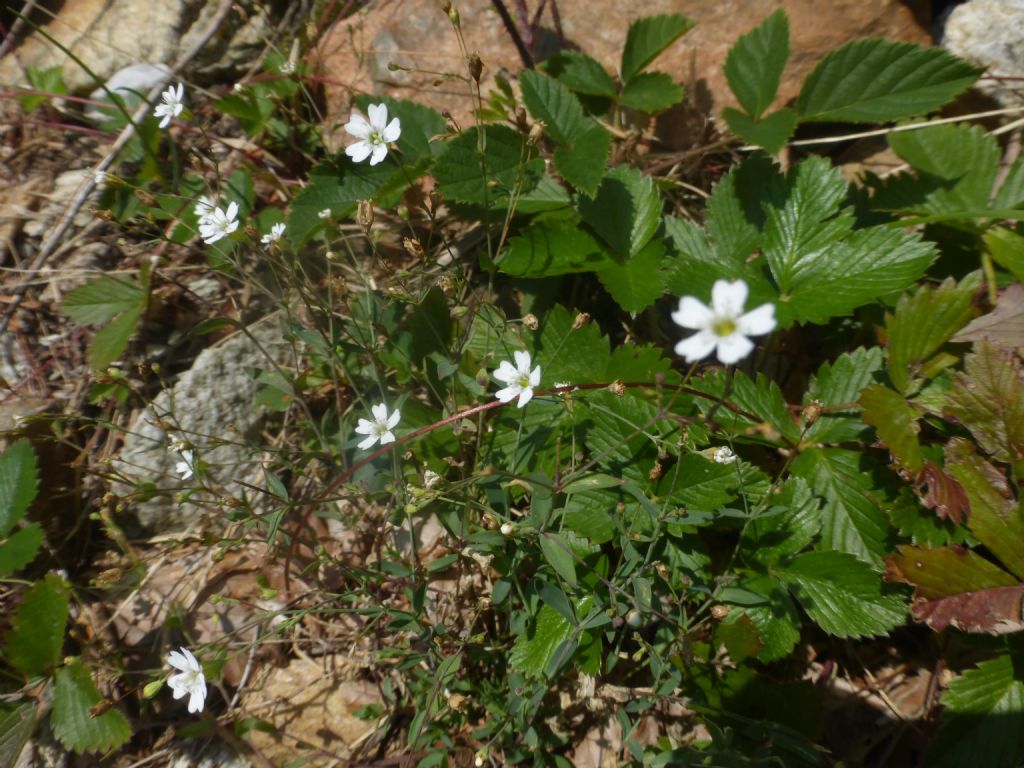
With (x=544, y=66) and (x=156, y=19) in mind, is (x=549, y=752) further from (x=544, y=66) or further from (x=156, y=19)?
(x=156, y=19)

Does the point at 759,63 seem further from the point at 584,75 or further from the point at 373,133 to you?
the point at 373,133

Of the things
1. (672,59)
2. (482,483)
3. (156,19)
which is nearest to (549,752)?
(482,483)

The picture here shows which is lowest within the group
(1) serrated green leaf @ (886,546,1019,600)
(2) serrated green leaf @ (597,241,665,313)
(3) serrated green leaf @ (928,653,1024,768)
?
(3) serrated green leaf @ (928,653,1024,768)

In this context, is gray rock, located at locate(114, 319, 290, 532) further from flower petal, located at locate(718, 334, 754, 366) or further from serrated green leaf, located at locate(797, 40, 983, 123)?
serrated green leaf, located at locate(797, 40, 983, 123)

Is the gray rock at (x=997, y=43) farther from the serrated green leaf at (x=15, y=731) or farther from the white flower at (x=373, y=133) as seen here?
the serrated green leaf at (x=15, y=731)

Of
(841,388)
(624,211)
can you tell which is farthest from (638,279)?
(841,388)

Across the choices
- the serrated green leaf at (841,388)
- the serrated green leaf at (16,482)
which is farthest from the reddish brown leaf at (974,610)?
the serrated green leaf at (16,482)

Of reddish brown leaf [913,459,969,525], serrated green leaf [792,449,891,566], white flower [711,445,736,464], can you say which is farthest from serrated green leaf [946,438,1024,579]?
white flower [711,445,736,464]
